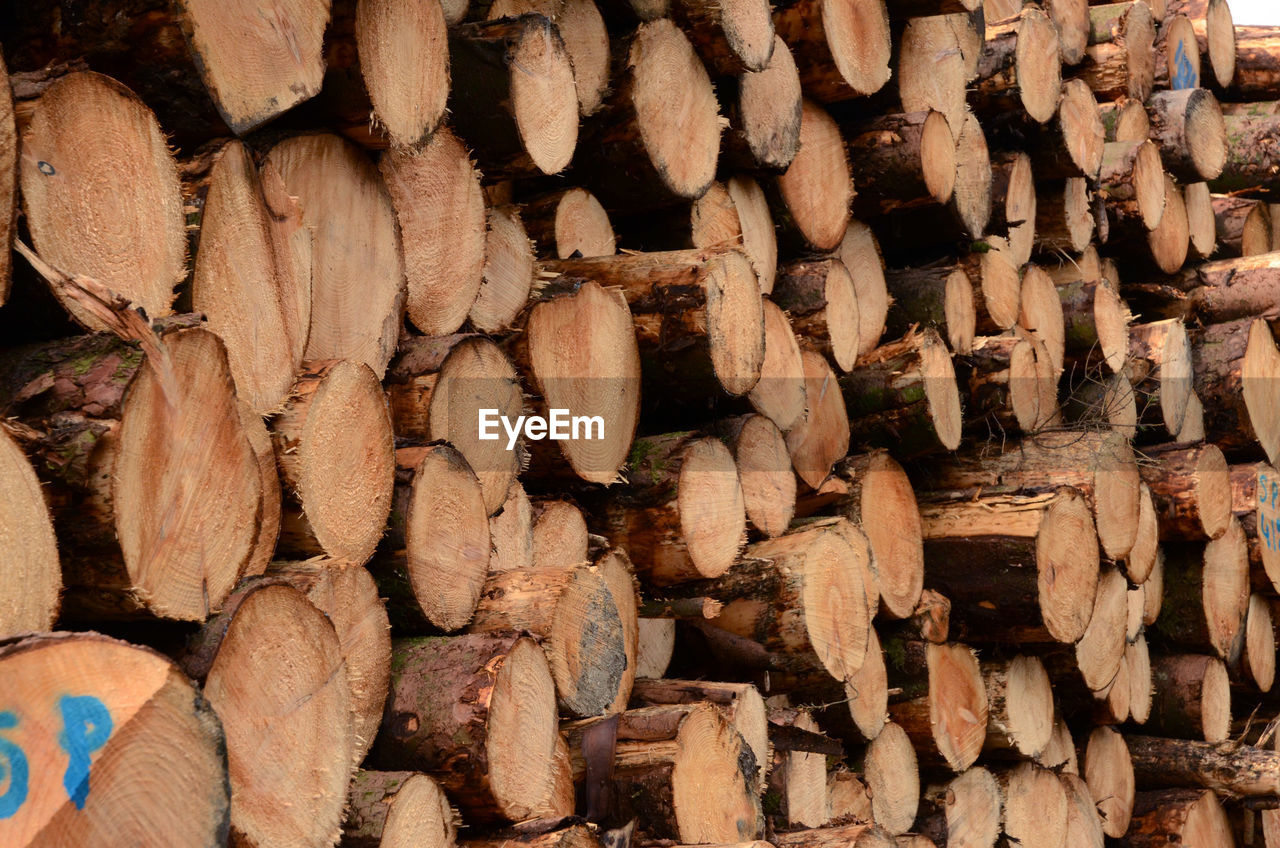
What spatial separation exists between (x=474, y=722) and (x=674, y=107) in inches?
62.9

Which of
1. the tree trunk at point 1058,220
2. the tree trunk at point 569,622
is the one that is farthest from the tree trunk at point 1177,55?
the tree trunk at point 569,622

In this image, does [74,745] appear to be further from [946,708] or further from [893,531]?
[946,708]

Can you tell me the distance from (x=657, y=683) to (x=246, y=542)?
129 cm

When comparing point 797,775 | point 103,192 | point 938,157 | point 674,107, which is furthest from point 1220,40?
point 103,192

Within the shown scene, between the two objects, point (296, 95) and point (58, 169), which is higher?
point (296, 95)

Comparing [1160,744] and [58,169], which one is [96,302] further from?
[1160,744]

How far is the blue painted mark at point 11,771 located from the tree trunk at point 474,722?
89 cm

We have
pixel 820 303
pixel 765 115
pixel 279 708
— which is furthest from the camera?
pixel 820 303

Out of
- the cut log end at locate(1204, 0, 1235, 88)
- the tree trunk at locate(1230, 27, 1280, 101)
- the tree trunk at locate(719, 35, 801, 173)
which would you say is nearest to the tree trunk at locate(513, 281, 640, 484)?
the tree trunk at locate(719, 35, 801, 173)

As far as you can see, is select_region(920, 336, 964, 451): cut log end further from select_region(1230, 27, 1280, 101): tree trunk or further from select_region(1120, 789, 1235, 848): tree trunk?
select_region(1230, 27, 1280, 101): tree trunk

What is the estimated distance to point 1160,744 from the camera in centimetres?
514

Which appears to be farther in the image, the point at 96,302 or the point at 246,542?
the point at 246,542

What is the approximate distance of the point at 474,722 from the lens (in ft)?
6.61

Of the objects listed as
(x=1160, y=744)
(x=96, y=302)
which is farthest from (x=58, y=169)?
(x=1160, y=744)
